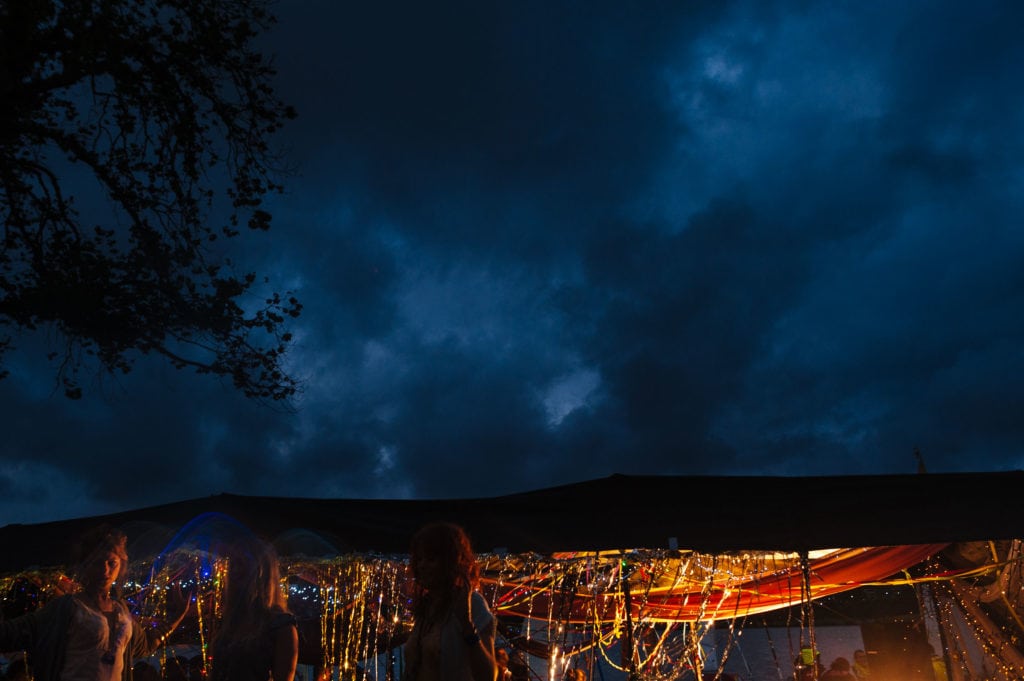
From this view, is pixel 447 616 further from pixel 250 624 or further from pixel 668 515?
pixel 668 515

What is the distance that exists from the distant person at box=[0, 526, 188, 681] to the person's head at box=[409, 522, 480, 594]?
1809mm

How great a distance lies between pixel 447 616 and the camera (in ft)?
8.01

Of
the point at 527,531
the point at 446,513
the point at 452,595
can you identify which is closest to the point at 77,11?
the point at 446,513

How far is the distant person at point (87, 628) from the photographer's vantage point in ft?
10.2

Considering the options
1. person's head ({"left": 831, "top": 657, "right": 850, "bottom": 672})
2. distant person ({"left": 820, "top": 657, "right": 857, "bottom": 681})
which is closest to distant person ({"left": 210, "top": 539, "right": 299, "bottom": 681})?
distant person ({"left": 820, "top": 657, "right": 857, "bottom": 681})

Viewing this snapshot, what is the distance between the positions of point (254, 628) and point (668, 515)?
8.53ft

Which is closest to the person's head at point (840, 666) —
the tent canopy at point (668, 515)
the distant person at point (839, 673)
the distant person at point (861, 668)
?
the distant person at point (839, 673)

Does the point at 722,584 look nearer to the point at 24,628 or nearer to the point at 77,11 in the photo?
the point at 24,628

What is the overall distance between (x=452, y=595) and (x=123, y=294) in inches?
342

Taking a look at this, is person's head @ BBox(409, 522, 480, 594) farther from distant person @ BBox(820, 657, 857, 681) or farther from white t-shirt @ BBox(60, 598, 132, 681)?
distant person @ BBox(820, 657, 857, 681)

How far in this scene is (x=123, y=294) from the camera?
367 inches

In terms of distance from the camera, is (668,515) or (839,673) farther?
(839,673)

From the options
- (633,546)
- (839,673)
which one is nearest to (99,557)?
(633,546)

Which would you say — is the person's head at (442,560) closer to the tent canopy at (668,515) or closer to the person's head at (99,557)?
the person's head at (99,557)
